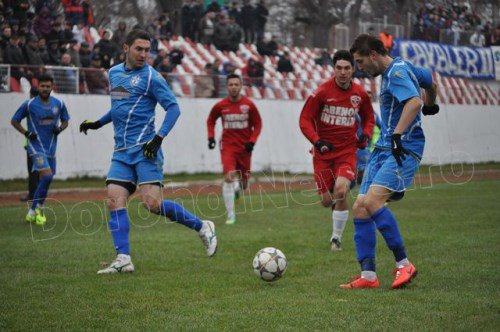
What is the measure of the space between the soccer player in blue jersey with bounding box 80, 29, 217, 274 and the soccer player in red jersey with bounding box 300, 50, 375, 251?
7.39 ft

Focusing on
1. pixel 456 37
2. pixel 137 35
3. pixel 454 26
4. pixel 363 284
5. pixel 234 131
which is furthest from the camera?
pixel 454 26

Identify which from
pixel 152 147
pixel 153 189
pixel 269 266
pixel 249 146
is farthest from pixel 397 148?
pixel 249 146

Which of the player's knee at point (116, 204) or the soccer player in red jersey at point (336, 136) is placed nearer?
the player's knee at point (116, 204)

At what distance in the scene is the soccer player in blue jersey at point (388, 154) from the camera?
23.0 feet

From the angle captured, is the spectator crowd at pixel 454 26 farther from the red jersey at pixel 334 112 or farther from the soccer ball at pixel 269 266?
the soccer ball at pixel 269 266

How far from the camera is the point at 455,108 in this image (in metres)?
27.4

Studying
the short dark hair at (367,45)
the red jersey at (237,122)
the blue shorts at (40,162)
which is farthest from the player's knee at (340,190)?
the blue shorts at (40,162)

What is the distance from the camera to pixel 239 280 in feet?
25.7

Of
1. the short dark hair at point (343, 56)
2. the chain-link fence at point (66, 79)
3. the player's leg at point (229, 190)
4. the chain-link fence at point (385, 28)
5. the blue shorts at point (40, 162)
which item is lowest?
the player's leg at point (229, 190)

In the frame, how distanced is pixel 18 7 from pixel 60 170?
3.85 m

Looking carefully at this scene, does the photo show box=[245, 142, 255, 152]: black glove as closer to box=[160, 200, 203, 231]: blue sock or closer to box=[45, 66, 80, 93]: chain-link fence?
box=[160, 200, 203, 231]: blue sock

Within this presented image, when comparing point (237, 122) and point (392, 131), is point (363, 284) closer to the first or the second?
point (392, 131)

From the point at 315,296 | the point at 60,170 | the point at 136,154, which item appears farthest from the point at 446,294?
the point at 60,170

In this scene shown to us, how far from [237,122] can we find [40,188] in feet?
10.9
